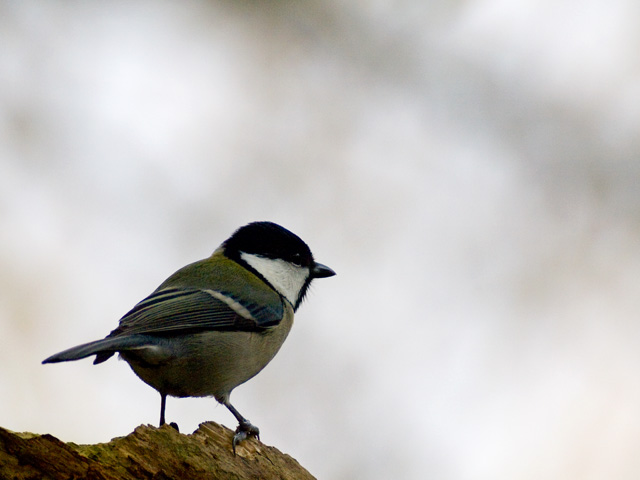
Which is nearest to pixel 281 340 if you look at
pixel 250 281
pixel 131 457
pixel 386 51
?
pixel 250 281

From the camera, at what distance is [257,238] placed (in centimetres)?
322

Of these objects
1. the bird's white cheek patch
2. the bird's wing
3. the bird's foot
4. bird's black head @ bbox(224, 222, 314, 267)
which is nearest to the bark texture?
the bird's foot

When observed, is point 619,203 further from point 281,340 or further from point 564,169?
point 281,340

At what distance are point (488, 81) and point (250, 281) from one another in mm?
1963

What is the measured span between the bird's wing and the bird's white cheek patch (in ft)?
1.05

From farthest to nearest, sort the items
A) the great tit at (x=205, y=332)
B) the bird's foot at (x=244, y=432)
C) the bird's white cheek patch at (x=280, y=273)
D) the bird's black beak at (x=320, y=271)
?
the bird's black beak at (x=320, y=271) → the bird's white cheek patch at (x=280, y=273) → the great tit at (x=205, y=332) → the bird's foot at (x=244, y=432)

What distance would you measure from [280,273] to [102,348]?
1.26 metres

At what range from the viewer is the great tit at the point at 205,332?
2.32 metres

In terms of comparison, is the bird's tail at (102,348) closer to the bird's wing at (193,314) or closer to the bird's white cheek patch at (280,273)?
the bird's wing at (193,314)

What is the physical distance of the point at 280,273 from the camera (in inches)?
127

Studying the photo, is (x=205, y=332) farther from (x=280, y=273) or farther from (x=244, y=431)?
(x=280, y=273)

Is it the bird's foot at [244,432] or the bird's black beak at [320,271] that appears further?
the bird's black beak at [320,271]

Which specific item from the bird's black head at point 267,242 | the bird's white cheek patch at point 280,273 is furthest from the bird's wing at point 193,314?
Result: the bird's black head at point 267,242

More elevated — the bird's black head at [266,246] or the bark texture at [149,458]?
the bird's black head at [266,246]
